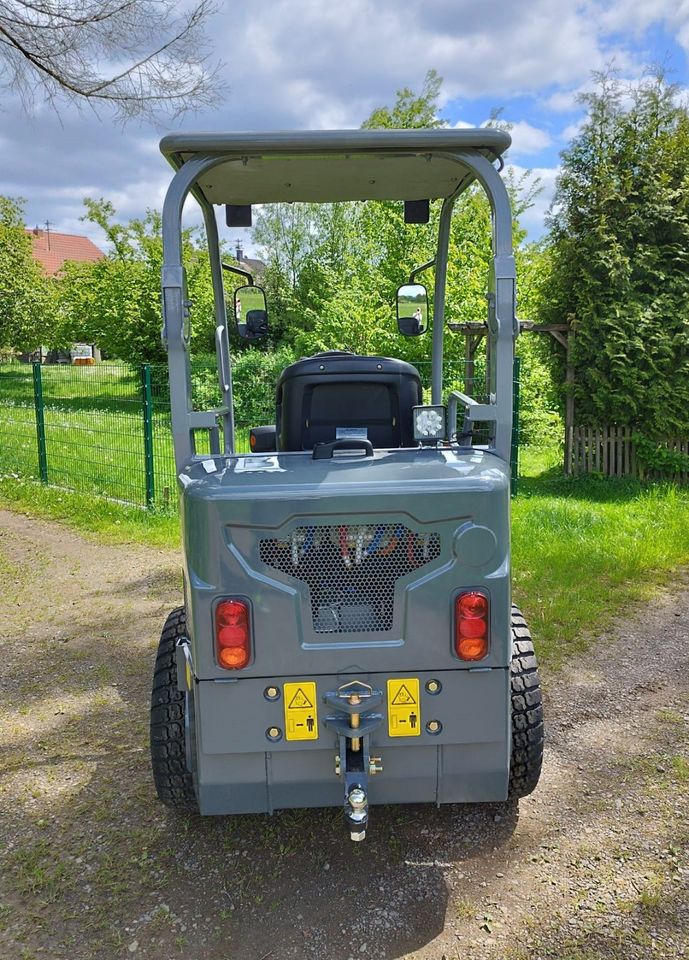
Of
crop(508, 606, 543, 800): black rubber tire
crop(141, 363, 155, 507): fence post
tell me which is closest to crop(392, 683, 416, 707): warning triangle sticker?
crop(508, 606, 543, 800): black rubber tire

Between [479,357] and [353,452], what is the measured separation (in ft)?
33.3

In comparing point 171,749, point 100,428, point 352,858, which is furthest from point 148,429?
point 352,858

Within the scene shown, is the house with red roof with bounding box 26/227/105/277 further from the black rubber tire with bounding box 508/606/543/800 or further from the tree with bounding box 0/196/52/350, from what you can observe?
the black rubber tire with bounding box 508/606/543/800

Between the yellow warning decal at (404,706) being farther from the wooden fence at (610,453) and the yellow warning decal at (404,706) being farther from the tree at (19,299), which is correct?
the tree at (19,299)

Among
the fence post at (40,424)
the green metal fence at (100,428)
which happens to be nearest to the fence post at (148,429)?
the green metal fence at (100,428)

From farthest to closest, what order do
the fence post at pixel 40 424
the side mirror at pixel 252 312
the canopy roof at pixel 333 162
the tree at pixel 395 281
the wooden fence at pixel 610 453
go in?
the tree at pixel 395 281, the wooden fence at pixel 610 453, the fence post at pixel 40 424, the side mirror at pixel 252 312, the canopy roof at pixel 333 162

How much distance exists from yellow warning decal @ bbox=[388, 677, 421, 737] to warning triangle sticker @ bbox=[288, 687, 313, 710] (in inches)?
10.2

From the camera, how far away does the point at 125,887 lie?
9.50 feet

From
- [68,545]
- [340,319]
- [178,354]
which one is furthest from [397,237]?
[178,354]

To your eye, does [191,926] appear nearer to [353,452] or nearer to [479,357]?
[353,452]

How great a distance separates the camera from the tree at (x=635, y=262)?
958cm

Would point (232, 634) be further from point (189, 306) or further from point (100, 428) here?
point (100, 428)

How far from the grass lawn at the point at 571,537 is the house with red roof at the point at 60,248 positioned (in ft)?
162

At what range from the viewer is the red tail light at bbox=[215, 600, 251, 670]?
Result: 2.53 m
